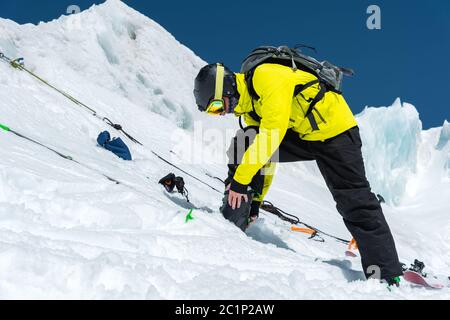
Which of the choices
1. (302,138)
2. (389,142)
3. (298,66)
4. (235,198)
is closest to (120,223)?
(235,198)

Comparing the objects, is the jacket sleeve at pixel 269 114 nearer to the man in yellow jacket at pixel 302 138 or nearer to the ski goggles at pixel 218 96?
the man in yellow jacket at pixel 302 138

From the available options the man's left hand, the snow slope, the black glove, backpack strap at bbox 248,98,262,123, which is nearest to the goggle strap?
backpack strap at bbox 248,98,262,123

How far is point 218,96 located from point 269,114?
0.50 m

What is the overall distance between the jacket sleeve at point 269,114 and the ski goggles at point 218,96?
29cm

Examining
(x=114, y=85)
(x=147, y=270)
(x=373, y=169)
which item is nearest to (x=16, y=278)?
(x=147, y=270)

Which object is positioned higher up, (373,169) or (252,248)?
(373,169)

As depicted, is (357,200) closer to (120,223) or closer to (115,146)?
(120,223)

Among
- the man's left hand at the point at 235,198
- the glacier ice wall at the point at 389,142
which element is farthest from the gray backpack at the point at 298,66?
the glacier ice wall at the point at 389,142

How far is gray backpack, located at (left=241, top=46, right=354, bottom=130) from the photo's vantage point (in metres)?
3.14

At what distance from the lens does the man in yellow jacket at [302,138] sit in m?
2.91

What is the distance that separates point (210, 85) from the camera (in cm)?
330

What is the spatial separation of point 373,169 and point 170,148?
1868cm
